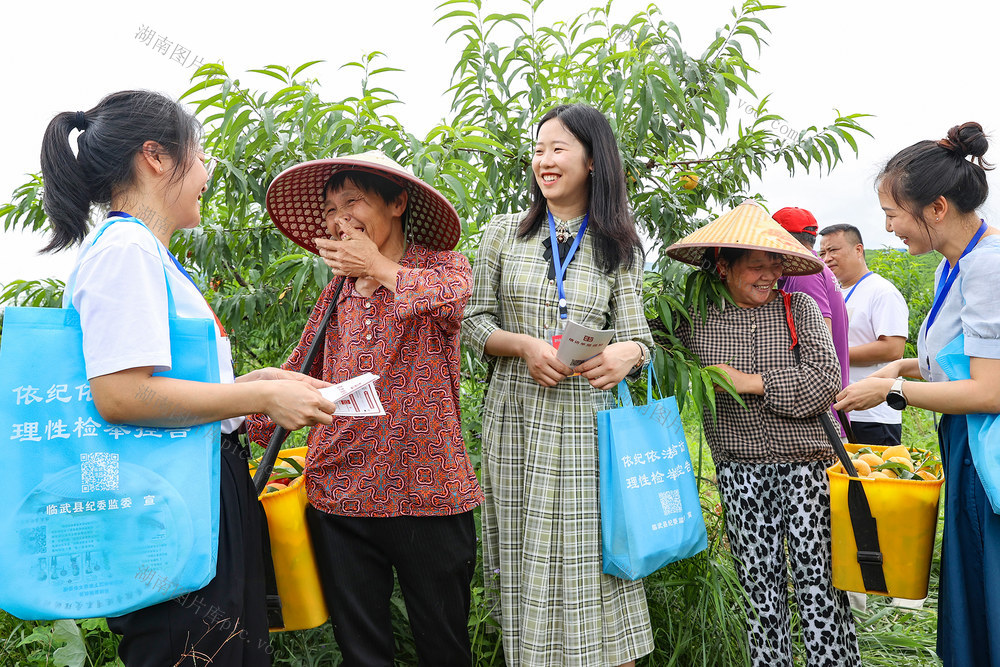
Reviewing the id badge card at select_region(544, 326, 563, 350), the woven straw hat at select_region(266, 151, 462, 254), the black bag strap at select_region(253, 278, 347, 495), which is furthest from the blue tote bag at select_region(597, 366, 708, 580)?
the black bag strap at select_region(253, 278, 347, 495)

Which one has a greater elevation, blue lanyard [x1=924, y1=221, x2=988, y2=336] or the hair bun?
the hair bun

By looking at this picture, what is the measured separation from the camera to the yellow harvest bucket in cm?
213

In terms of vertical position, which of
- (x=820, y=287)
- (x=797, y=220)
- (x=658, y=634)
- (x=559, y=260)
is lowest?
(x=658, y=634)

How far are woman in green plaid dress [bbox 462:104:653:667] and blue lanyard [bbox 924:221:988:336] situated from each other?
2.73 ft

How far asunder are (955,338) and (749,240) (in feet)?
2.13

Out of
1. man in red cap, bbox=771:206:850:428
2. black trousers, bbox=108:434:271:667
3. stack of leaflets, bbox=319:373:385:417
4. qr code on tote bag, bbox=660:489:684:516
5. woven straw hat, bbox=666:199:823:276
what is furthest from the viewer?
man in red cap, bbox=771:206:850:428

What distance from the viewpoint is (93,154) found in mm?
1451

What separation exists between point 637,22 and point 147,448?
237 centimetres

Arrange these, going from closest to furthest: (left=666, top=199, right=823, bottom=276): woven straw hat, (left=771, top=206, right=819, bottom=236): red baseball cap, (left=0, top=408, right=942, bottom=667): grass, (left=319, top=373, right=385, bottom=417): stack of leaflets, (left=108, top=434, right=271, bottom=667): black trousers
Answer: (left=108, top=434, right=271, bottom=667): black trousers < (left=319, top=373, right=385, bottom=417): stack of leaflets < (left=666, top=199, right=823, bottom=276): woven straw hat < (left=0, top=408, right=942, bottom=667): grass < (left=771, top=206, right=819, bottom=236): red baseball cap

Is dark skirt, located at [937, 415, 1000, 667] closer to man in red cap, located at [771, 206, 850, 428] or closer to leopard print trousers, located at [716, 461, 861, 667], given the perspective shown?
leopard print trousers, located at [716, 461, 861, 667]

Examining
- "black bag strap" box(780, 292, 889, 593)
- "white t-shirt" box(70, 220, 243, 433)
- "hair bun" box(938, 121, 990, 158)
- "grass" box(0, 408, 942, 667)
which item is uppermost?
"hair bun" box(938, 121, 990, 158)

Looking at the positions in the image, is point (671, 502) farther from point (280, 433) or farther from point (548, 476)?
point (280, 433)

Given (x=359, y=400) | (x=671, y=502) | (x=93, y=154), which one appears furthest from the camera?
(x=671, y=502)

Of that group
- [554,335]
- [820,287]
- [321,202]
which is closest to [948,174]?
[820,287]
